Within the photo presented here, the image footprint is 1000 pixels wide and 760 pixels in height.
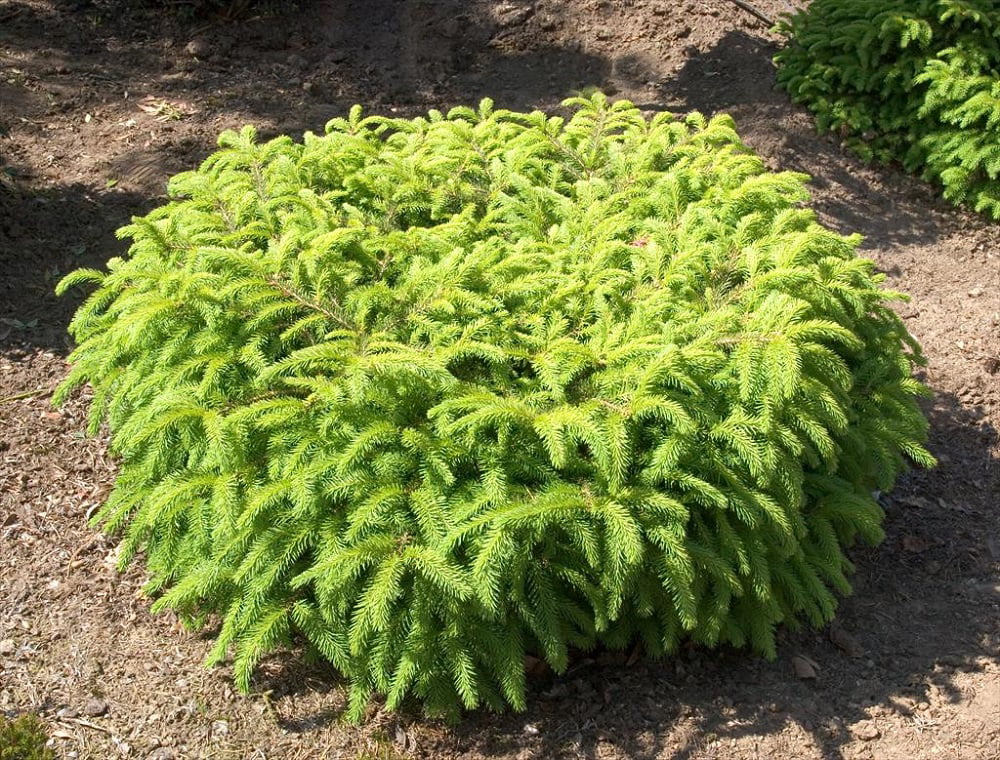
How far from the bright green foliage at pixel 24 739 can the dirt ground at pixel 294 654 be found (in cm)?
5

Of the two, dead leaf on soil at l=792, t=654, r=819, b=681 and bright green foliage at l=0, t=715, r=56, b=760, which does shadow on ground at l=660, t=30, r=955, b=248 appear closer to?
dead leaf on soil at l=792, t=654, r=819, b=681

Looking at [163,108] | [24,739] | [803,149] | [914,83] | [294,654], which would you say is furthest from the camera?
[803,149]

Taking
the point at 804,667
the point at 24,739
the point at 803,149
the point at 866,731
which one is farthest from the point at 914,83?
the point at 24,739

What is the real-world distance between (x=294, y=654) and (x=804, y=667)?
1.91 m

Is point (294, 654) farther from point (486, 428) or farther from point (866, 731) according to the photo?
point (866, 731)

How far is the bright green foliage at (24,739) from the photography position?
3.10 m

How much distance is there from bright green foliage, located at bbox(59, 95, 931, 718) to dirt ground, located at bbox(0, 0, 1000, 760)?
0.79 feet

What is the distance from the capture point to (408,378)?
3.01m

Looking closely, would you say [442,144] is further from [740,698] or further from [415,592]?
[740,698]

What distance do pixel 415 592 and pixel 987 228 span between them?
5.31 m

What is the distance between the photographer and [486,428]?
9.80 ft

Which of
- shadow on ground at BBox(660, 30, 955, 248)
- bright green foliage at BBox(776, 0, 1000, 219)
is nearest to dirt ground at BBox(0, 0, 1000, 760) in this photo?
shadow on ground at BBox(660, 30, 955, 248)

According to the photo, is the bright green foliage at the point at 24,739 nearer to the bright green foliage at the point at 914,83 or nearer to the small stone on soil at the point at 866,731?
the small stone on soil at the point at 866,731

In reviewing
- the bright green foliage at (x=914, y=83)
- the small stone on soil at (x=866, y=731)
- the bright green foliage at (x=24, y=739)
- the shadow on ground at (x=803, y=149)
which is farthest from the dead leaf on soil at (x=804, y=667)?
the bright green foliage at (x=914, y=83)
